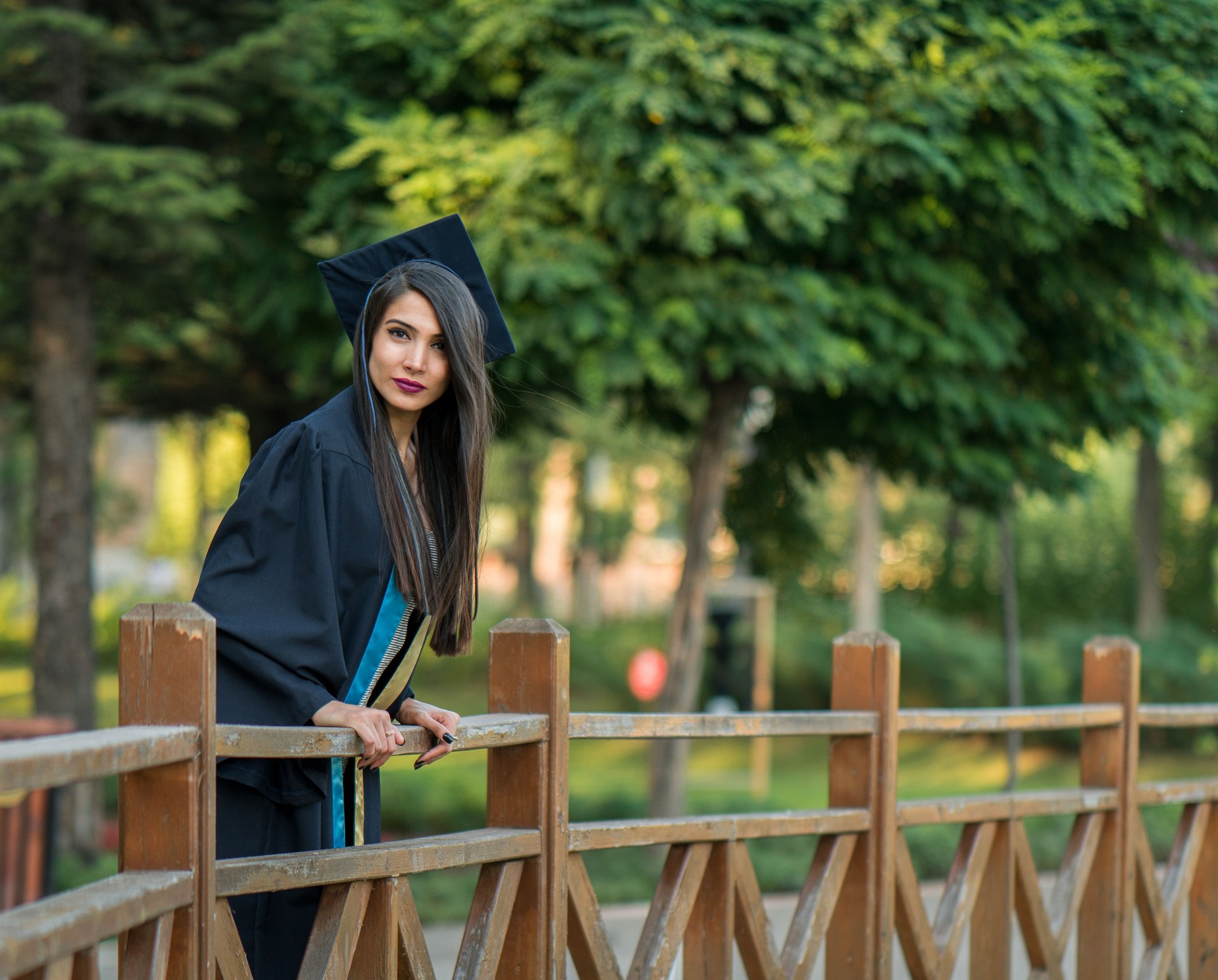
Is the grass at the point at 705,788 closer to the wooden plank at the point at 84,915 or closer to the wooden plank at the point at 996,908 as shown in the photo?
the wooden plank at the point at 996,908

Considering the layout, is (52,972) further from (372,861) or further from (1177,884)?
(1177,884)

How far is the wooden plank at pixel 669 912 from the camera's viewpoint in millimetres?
3088

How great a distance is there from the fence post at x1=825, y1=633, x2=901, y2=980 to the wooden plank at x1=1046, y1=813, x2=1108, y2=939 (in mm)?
773

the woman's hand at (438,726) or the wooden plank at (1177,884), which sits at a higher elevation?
the woman's hand at (438,726)

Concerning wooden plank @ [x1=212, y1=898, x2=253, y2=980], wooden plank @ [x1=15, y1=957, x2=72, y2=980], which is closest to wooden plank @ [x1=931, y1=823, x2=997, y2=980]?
wooden plank @ [x1=212, y1=898, x2=253, y2=980]

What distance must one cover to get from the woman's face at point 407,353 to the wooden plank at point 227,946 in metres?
0.97

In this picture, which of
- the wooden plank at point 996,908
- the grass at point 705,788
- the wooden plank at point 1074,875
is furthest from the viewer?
the grass at point 705,788

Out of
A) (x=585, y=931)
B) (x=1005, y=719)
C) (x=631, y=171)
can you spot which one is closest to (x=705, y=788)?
(x=631, y=171)

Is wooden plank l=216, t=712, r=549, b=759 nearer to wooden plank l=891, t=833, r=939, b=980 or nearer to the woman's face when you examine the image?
the woman's face

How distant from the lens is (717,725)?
322 centimetres

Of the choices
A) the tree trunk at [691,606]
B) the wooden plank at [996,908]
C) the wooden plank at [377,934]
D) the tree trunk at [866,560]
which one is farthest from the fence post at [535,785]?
the tree trunk at [866,560]

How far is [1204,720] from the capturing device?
4762 mm

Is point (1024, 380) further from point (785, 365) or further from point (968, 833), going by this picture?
point (968, 833)

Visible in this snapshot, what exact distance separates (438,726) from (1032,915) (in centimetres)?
236
